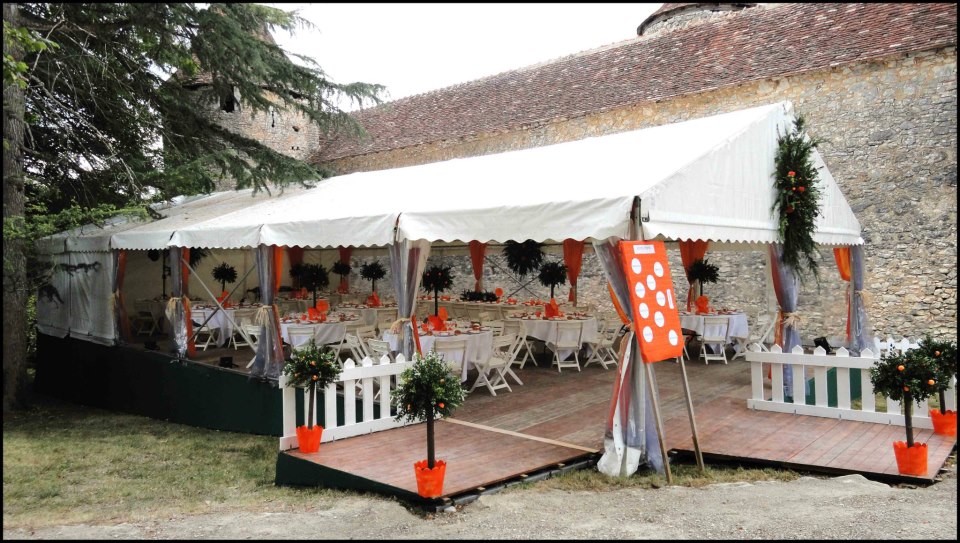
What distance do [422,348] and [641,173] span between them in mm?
3021

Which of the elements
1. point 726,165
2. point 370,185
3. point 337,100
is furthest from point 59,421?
point 726,165

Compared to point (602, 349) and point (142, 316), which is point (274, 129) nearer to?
point (142, 316)

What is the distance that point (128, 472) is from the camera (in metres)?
5.82

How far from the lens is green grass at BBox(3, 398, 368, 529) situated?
4246 millimetres

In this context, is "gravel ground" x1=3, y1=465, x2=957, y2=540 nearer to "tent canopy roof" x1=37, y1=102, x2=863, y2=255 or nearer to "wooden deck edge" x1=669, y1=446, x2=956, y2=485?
"wooden deck edge" x1=669, y1=446, x2=956, y2=485

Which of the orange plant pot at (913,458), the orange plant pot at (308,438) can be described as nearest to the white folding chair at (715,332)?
the orange plant pot at (913,458)

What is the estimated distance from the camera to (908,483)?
4.25 metres

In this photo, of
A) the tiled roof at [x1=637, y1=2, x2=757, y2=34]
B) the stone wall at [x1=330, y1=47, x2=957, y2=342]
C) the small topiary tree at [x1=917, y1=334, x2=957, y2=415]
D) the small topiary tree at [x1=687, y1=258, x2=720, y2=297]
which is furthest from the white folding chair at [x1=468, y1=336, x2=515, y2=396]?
the tiled roof at [x1=637, y1=2, x2=757, y2=34]

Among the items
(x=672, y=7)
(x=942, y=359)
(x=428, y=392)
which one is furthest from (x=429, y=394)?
(x=672, y=7)

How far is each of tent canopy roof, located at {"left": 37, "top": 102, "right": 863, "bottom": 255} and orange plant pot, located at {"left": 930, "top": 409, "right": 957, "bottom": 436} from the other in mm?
2057

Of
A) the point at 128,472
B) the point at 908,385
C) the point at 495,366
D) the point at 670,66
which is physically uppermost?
the point at 670,66

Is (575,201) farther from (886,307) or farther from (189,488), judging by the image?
(886,307)

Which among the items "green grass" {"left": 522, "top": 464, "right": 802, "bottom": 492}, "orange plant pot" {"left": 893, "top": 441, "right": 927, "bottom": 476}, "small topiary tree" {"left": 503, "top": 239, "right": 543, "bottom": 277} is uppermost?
"small topiary tree" {"left": 503, "top": 239, "right": 543, "bottom": 277}

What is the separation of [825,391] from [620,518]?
3191 mm
